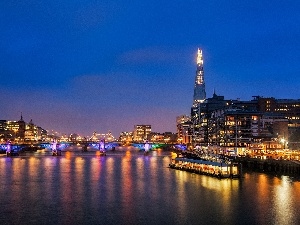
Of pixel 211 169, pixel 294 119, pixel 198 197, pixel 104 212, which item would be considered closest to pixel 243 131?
pixel 294 119

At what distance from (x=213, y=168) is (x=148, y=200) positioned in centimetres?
2586

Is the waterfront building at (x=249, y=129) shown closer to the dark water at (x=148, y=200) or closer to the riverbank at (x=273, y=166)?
the riverbank at (x=273, y=166)

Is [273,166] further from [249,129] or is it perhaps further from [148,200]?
[249,129]

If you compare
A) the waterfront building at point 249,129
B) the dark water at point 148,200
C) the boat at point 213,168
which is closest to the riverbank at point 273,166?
the dark water at point 148,200

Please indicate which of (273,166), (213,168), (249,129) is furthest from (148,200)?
(249,129)

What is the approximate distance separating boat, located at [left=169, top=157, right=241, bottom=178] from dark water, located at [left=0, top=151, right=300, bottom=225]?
2.46 metres

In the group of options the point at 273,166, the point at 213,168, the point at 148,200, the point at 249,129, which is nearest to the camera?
the point at 148,200

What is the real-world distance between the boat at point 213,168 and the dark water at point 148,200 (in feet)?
8.06

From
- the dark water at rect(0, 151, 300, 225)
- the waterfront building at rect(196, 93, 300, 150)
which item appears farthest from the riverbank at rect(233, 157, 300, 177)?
the waterfront building at rect(196, 93, 300, 150)

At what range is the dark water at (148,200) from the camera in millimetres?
39344

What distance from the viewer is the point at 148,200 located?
48.7 meters

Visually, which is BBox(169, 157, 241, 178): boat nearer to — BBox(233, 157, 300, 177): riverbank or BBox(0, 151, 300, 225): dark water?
BBox(0, 151, 300, 225): dark water

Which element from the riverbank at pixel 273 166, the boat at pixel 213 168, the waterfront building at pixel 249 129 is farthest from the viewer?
the waterfront building at pixel 249 129

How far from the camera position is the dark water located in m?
39.3
